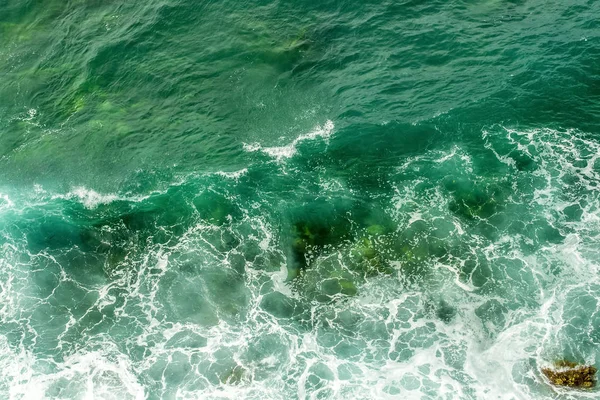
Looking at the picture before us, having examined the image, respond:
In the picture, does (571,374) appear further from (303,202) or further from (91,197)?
(91,197)

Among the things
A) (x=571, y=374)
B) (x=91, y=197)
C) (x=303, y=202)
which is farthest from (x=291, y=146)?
(x=571, y=374)

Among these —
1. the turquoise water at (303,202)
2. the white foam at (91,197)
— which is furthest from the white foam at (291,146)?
the white foam at (91,197)

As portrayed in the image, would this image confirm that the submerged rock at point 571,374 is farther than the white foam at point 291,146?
No

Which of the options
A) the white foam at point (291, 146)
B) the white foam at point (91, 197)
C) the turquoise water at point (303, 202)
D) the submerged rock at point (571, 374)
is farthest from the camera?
the white foam at point (291, 146)

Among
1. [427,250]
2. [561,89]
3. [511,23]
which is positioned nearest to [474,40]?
[511,23]

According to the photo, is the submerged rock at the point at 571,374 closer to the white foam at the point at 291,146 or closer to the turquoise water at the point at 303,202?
the turquoise water at the point at 303,202

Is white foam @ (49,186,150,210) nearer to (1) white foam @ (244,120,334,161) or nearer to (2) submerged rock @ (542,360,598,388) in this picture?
(1) white foam @ (244,120,334,161)
